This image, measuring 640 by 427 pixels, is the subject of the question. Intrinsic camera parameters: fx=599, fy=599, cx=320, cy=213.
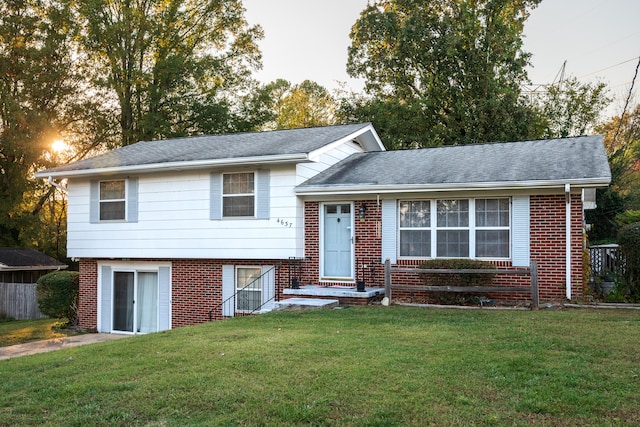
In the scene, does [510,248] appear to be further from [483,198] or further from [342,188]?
[342,188]

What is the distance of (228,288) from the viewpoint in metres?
16.2

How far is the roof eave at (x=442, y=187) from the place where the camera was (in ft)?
39.8

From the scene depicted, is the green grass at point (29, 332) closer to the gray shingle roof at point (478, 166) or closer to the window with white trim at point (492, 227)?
the gray shingle roof at point (478, 166)

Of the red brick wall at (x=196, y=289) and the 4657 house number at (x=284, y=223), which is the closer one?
the 4657 house number at (x=284, y=223)

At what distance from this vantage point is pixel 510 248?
522 inches

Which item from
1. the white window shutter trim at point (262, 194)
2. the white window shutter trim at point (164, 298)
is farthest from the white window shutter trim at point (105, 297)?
the white window shutter trim at point (262, 194)

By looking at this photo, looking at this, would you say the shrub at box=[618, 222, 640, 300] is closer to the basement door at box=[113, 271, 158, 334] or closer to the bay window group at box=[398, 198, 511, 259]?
the bay window group at box=[398, 198, 511, 259]

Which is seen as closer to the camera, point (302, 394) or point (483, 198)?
point (302, 394)

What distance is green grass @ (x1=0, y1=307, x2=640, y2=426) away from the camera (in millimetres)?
5730

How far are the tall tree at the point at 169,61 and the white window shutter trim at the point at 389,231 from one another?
55.5 ft

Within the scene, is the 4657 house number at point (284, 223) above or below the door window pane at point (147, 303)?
above

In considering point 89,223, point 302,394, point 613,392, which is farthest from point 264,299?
point 613,392

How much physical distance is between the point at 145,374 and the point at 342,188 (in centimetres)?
785

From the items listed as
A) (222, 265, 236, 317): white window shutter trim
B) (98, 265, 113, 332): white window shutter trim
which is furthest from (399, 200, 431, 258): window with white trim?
(98, 265, 113, 332): white window shutter trim
